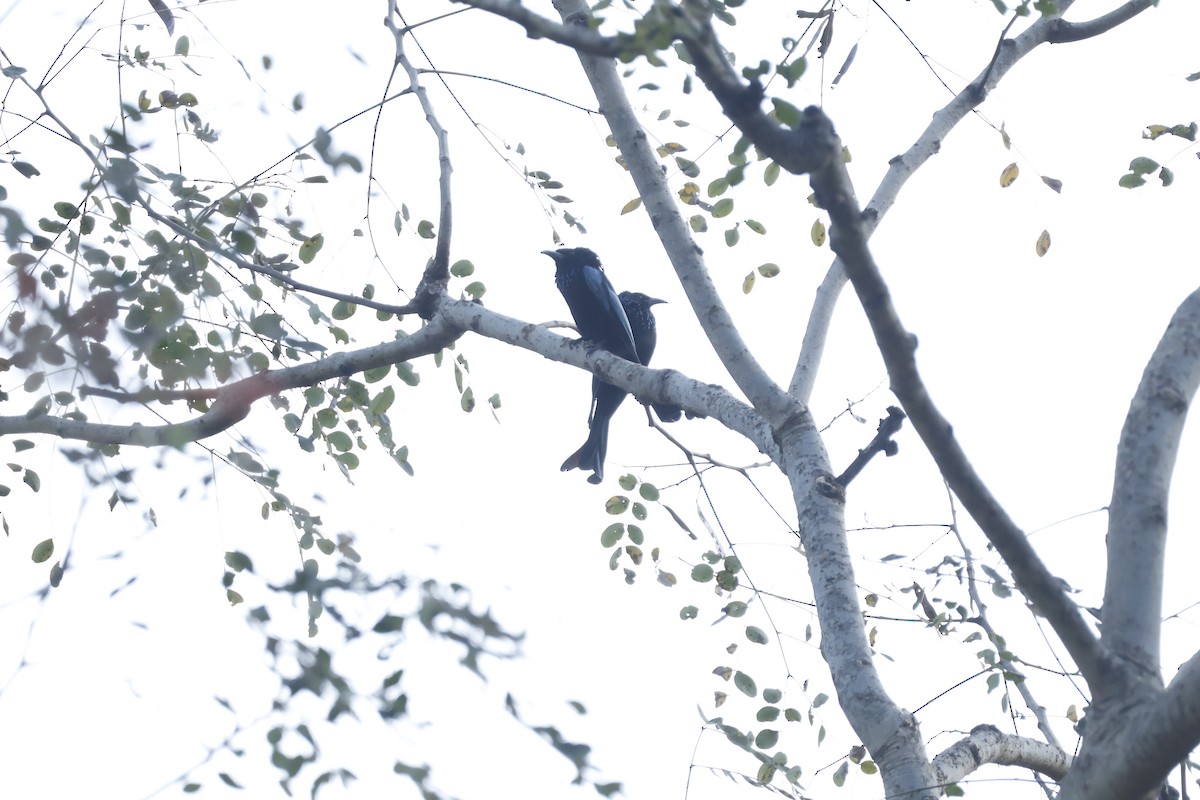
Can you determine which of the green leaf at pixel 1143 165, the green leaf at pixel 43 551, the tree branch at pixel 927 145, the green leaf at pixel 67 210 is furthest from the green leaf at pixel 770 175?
the green leaf at pixel 43 551

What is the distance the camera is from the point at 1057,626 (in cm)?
169

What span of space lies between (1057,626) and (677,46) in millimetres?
1642

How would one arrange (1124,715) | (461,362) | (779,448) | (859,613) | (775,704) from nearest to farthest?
1. (1124,715)
2. (859,613)
3. (779,448)
4. (775,704)
5. (461,362)

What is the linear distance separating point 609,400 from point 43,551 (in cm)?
280

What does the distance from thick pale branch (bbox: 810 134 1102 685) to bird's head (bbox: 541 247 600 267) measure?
13.8ft

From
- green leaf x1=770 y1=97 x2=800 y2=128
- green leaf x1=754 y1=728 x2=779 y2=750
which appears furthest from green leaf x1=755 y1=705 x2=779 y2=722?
green leaf x1=770 y1=97 x2=800 y2=128

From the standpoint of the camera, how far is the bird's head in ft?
19.3

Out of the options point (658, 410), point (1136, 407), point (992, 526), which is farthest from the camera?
point (658, 410)

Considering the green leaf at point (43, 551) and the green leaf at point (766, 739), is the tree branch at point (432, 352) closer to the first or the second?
the green leaf at point (43, 551)

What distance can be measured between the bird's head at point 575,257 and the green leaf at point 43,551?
3.22 m

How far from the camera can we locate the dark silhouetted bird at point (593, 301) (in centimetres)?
544

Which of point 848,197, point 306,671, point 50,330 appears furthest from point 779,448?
point 50,330

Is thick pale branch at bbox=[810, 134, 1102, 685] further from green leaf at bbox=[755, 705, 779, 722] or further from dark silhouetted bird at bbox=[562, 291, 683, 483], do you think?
dark silhouetted bird at bbox=[562, 291, 683, 483]

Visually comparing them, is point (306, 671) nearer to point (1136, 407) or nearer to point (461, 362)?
point (1136, 407)
